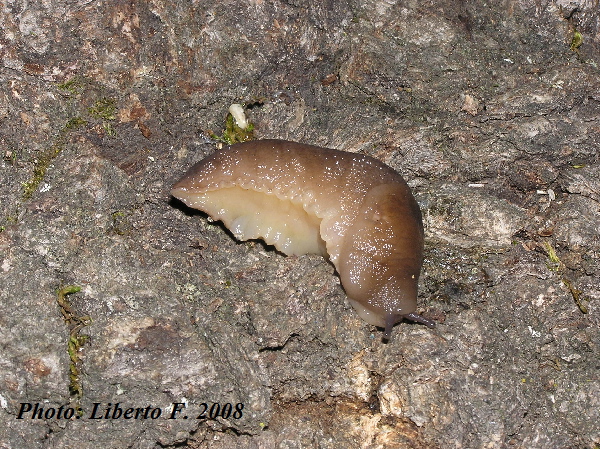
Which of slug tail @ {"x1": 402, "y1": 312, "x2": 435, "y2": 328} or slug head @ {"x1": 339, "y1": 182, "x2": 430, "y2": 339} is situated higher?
slug head @ {"x1": 339, "y1": 182, "x2": 430, "y2": 339}

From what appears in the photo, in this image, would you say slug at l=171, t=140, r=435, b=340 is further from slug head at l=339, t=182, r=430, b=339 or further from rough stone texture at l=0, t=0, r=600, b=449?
rough stone texture at l=0, t=0, r=600, b=449

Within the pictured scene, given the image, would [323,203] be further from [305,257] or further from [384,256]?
[384,256]

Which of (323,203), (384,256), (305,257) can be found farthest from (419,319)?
(323,203)

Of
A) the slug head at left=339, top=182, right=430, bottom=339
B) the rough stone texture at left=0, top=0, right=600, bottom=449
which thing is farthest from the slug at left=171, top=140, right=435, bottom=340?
the rough stone texture at left=0, top=0, right=600, bottom=449

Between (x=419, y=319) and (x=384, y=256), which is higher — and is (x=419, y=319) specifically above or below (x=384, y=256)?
below

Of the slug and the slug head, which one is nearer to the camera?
the slug head

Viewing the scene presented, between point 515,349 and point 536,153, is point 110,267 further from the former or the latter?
point 536,153
